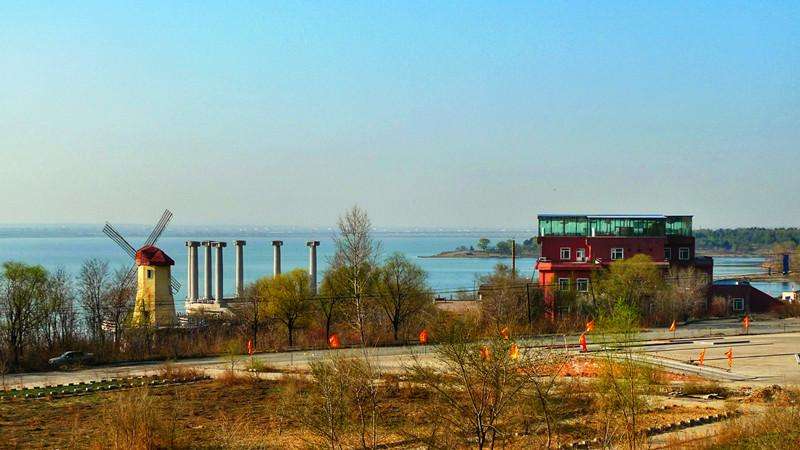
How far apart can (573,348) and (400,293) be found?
35.1 feet

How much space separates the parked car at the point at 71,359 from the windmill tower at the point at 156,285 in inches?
480

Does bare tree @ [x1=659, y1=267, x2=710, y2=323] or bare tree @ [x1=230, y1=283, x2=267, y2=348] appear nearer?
bare tree @ [x1=230, y1=283, x2=267, y2=348]

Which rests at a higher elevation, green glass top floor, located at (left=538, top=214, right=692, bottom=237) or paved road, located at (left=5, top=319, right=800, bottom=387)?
green glass top floor, located at (left=538, top=214, right=692, bottom=237)

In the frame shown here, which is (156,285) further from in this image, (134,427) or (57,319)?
(134,427)

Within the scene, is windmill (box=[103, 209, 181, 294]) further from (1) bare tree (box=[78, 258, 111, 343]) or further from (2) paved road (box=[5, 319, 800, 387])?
(2) paved road (box=[5, 319, 800, 387])

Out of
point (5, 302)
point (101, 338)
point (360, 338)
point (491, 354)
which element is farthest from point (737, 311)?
point (491, 354)

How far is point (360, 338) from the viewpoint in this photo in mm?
40094

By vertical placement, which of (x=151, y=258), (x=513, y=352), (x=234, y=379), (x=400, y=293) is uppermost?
(x=151, y=258)

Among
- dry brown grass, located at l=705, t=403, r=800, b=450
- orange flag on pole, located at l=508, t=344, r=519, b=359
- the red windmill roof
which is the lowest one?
dry brown grass, located at l=705, t=403, r=800, b=450

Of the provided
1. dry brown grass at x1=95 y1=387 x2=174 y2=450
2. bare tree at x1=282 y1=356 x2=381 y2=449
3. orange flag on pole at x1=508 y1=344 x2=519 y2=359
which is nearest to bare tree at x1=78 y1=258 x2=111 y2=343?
Result: dry brown grass at x1=95 y1=387 x2=174 y2=450

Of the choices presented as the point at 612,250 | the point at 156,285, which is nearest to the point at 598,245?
the point at 612,250

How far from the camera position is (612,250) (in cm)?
5594

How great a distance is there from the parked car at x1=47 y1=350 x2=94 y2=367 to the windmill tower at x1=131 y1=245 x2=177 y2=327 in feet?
40.0

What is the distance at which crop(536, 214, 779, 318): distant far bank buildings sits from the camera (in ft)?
179
